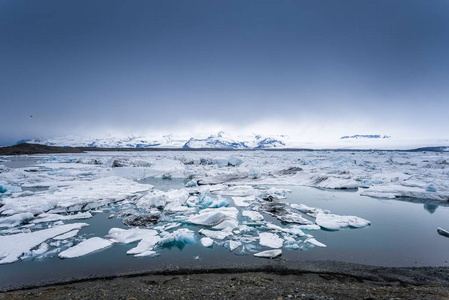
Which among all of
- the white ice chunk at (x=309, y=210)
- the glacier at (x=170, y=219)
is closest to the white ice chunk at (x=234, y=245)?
the glacier at (x=170, y=219)

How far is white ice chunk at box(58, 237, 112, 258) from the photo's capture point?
4171 mm

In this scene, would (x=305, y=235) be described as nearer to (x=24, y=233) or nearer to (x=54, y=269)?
(x=54, y=269)

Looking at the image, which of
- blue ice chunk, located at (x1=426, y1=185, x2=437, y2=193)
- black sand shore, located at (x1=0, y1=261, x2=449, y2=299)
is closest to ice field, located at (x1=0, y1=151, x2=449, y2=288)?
blue ice chunk, located at (x1=426, y1=185, x2=437, y2=193)

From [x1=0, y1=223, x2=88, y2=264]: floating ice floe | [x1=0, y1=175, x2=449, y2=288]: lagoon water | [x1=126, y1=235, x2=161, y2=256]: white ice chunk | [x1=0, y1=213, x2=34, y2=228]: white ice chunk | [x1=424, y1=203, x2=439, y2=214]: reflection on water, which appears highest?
[x1=0, y1=213, x2=34, y2=228]: white ice chunk

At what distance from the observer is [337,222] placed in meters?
5.88

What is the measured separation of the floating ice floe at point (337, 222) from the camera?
570 cm

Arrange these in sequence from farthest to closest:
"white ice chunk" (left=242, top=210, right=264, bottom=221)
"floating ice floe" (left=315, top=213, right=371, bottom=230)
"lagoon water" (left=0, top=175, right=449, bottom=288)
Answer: "white ice chunk" (left=242, top=210, right=264, bottom=221)
"floating ice floe" (left=315, top=213, right=371, bottom=230)
"lagoon water" (left=0, top=175, right=449, bottom=288)

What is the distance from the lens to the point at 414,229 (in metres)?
5.70

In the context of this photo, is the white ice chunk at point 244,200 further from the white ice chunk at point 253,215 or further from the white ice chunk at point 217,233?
the white ice chunk at point 217,233

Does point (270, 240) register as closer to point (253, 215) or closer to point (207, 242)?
point (207, 242)

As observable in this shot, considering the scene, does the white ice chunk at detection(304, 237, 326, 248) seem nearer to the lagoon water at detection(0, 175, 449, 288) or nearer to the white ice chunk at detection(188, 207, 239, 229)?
the lagoon water at detection(0, 175, 449, 288)

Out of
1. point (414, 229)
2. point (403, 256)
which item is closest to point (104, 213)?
point (403, 256)

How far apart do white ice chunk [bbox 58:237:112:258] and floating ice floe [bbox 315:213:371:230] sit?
16.5 feet

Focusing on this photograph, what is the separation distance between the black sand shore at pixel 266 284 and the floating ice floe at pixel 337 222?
1.92 meters
